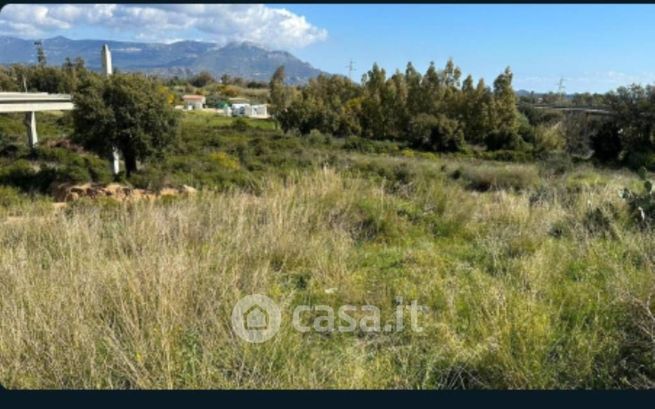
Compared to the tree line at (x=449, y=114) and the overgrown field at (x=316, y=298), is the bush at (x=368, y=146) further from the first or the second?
the overgrown field at (x=316, y=298)

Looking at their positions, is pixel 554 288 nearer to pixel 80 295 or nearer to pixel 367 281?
pixel 367 281

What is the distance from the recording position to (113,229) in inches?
163

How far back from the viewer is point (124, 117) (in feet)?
57.0

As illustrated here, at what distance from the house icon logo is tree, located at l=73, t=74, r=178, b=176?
53.4 ft

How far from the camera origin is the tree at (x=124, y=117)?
17141mm

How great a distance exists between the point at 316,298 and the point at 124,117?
53.7 ft

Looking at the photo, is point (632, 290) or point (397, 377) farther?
point (632, 290)

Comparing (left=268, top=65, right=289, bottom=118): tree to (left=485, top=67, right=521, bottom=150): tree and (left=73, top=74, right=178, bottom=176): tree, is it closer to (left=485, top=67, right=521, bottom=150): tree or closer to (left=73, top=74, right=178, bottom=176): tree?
(left=485, top=67, right=521, bottom=150): tree

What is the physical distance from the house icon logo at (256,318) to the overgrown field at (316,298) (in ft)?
0.17

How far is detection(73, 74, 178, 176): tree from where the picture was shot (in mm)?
17141

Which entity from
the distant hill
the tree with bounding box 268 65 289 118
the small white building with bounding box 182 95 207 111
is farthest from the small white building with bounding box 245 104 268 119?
the distant hill

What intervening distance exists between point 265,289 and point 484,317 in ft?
4.21

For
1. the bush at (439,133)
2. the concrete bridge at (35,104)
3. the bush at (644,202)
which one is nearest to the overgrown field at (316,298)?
the bush at (644,202)
